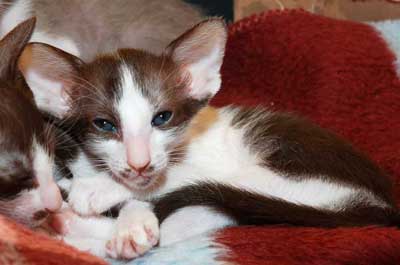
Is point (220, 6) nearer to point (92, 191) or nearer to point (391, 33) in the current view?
point (391, 33)

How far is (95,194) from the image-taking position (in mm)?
1550

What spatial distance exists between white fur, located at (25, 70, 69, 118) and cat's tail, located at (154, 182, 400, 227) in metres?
0.35

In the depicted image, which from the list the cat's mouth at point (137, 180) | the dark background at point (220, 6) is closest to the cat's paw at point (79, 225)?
the cat's mouth at point (137, 180)

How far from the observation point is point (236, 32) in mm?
2410

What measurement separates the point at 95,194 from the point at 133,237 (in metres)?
0.20

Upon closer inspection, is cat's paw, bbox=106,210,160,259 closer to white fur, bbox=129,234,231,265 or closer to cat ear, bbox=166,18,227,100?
white fur, bbox=129,234,231,265

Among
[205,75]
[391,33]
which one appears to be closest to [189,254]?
[205,75]

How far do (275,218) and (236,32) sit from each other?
3.70ft

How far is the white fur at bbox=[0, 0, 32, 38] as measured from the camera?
76.9 inches

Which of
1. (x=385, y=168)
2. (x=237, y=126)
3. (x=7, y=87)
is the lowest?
(x=385, y=168)

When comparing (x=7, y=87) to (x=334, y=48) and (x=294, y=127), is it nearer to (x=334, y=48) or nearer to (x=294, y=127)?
(x=294, y=127)

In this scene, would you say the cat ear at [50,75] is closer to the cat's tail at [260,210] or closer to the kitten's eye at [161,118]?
the kitten's eye at [161,118]

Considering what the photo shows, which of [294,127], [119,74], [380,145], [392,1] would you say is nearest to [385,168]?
[380,145]

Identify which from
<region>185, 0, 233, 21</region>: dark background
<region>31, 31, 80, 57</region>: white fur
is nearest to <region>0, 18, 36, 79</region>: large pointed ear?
<region>31, 31, 80, 57</region>: white fur
